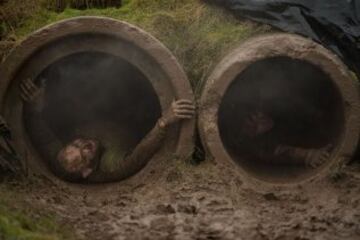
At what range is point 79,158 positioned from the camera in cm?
546

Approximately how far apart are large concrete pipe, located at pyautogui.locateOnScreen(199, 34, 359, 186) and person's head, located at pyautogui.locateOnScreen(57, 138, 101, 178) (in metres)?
1.03

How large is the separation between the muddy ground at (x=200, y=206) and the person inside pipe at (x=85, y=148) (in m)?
0.13

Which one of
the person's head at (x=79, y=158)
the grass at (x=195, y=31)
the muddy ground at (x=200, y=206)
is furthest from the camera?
the grass at (x=195, y=31)

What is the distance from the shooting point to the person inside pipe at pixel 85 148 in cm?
529

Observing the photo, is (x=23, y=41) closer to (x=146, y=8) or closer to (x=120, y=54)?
(x=120, y=54)

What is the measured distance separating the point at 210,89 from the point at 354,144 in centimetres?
130

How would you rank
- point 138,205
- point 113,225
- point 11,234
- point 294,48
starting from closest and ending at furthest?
1. point 11,234
2. point 113,225
3. point 138,205
4. point 294,48

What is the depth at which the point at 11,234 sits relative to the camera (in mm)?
3398

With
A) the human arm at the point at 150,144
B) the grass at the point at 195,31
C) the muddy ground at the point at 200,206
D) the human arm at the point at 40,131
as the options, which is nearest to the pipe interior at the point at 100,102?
the human arm at the point at 40,131

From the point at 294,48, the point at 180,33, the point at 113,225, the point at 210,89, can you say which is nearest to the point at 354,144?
the point at 294,48

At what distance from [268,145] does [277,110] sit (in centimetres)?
37

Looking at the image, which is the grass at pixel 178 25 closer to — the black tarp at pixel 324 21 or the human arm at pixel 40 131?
the black tarp at pixel 324 21

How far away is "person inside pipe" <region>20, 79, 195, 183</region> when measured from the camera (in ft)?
17.4

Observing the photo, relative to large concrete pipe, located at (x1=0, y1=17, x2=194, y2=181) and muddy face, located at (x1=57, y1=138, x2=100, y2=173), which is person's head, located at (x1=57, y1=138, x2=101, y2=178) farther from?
large concrete pipe, located at (x1=0, y1=17, x2=194, y2=181)
